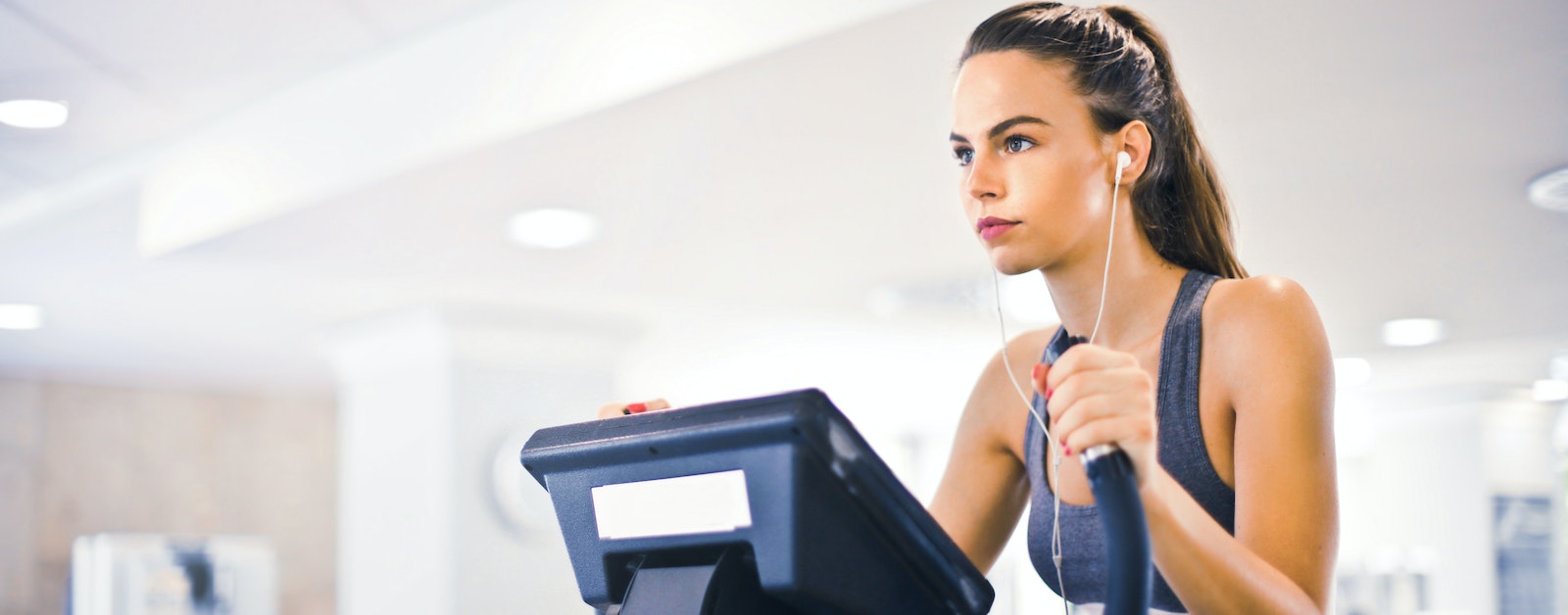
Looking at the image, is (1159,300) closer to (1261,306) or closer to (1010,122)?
(1261,306)

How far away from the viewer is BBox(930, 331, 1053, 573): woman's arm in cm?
120

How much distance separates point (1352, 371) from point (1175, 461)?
643 centimetres

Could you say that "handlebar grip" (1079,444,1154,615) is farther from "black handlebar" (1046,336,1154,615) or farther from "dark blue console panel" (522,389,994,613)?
"dark blue console panel" (522,389,994,613)

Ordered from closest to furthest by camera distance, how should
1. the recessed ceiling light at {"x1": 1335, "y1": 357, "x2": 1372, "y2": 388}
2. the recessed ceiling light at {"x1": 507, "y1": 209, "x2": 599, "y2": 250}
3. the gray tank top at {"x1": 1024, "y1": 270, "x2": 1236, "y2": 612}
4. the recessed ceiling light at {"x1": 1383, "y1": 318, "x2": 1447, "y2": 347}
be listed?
the gray tank top at {"x1": 1024, "y1": 270, "x2": 1236, "y2": 612} < the recessed ceiling light at {"x1": 507, "y1": 209, "x2": 599, "y2": 250} < the recessed ceiling light at {"x1": 1383, "y1": 318, "x2": 1447, "y2": 347} < the recessed ceiling light at {"x1": 1335, "y1": 357, "x2": 1372, "y2": 388}

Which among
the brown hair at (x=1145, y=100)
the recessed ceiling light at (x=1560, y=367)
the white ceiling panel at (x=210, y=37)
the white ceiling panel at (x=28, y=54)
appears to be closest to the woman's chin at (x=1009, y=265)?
the brown hair at (x=1145, y=100)

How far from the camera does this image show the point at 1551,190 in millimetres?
3184

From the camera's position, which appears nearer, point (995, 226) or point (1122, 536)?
point (1122, 536)

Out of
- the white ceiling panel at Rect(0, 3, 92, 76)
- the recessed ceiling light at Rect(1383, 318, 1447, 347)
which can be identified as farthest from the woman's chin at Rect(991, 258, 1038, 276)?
the recessed ceiling light at Rect(1383, 318, 1447, 347)

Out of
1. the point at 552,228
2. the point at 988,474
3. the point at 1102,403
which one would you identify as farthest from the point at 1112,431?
the point at 552,228

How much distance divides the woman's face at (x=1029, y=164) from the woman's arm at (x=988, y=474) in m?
0.27

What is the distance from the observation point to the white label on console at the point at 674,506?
679 millimetres

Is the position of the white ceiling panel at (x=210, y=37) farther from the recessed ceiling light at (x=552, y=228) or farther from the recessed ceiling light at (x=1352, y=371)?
the recessed ceiling light at (x=1352, y=371)

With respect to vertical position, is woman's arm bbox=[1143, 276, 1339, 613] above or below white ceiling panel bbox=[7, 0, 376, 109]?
below

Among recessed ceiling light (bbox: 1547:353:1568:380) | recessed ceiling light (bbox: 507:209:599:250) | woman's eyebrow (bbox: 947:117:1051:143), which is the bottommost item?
woman's eyebrow (bbox: 947:117:1051:143)
